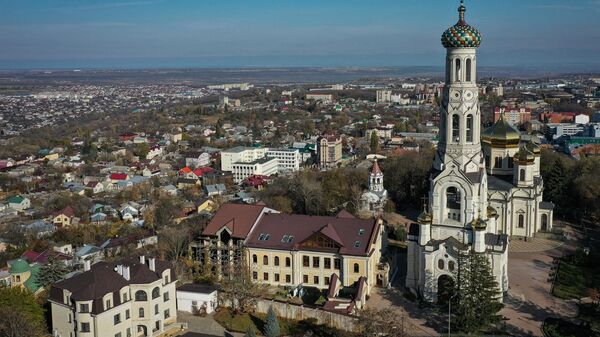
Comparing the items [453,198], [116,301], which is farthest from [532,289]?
[116,301]

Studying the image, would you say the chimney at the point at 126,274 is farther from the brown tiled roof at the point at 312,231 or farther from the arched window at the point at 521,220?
the arched window at the point at 521,220

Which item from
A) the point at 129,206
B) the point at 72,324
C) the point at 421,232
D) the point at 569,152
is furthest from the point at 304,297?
the point at 569,152

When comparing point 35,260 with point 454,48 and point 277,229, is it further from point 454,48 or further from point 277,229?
point 454,48

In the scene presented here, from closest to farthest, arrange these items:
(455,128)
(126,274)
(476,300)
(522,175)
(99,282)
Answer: (99,282), (476,300), (126,274), (455,128), (522,175)

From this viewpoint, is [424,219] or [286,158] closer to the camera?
[424,219]

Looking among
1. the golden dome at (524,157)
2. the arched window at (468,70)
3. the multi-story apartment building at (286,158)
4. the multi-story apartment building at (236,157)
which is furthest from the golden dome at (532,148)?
the multi-story apartment building at (286,158)

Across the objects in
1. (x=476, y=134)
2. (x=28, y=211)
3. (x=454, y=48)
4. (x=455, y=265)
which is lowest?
(x=28, y=211)

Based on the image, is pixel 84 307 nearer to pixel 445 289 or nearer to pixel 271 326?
pixel 271 326
